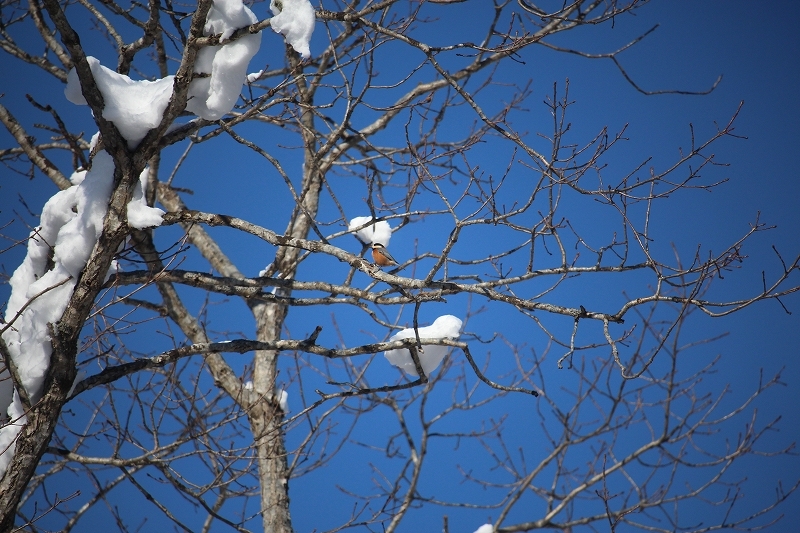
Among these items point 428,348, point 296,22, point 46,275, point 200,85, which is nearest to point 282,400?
point 428,348

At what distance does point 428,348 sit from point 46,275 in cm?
196

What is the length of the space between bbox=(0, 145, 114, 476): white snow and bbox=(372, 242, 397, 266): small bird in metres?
Result: 1.65

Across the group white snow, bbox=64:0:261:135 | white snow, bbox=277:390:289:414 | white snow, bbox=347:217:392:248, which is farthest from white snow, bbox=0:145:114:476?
white snow, bbox=277:390:289:414

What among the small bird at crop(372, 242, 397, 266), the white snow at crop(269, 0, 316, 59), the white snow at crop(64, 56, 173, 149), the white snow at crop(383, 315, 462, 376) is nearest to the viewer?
the white snow at crop(269, 0, 316, 59)

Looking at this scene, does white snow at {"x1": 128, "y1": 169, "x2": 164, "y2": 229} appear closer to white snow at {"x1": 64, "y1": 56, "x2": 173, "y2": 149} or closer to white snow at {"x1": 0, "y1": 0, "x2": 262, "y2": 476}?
white snow at {"x1": 0, "y1": 0, "x2": 262, "y2": 476}

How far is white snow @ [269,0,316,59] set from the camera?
9.22ft

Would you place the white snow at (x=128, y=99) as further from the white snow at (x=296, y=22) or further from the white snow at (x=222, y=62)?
the white snow at (x=296, y=22)

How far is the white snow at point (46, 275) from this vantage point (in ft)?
9.73

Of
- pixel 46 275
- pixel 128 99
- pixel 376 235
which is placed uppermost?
pixel 376 235

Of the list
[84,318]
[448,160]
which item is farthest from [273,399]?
[448,160]

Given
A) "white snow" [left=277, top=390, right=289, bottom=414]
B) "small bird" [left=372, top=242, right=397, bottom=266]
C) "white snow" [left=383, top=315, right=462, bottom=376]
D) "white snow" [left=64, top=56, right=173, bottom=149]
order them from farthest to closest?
"white snow" [left=277, top=390, right=289, bottom=414], "small bird" [left=372, top=242, right=397, bottom=266], "white snow" [left=383, top=315, right=462, bottom=376], "white snow" [left=64, top=56, right=173, bottom=149]

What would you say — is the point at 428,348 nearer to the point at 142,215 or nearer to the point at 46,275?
the point at 142,215

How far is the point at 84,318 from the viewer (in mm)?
3000

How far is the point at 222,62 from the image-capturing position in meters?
2.96
